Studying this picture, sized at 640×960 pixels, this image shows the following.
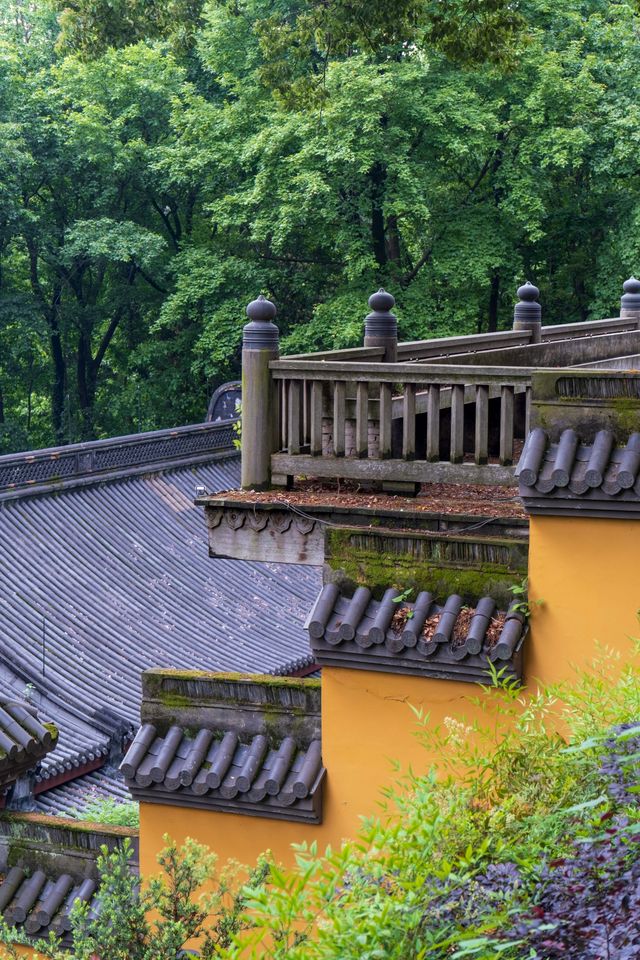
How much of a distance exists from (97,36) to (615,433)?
738 cm

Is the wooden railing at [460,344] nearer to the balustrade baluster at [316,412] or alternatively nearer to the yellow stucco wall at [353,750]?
the balustrade baluster at [316,412]

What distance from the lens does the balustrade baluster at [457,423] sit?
6.25 metres

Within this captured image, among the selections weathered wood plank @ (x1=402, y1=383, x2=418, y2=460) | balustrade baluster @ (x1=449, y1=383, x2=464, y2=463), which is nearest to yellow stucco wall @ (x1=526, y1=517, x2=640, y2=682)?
balustrade baluster @ (x1=449, y1=383, x2=464, y2=463)

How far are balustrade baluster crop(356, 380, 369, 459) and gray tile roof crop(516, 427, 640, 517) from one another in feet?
4.56

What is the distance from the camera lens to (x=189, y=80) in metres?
28.5

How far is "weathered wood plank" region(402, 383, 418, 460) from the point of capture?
6.40 m

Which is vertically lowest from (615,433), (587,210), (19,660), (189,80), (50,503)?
(19,660)

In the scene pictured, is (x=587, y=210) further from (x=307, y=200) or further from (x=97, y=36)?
(x=97, y=36)

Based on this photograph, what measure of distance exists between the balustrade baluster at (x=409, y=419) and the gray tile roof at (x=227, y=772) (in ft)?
5.73

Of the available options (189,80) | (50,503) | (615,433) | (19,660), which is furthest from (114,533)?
(189,80)

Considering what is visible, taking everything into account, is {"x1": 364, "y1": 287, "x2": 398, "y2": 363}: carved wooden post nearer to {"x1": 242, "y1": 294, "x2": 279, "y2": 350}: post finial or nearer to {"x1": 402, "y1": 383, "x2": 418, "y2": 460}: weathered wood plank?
{"x1": 242, "y1": 294, "x2": 279, "y2": 350}: post finial

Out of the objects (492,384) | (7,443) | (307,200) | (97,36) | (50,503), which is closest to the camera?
(492,384)

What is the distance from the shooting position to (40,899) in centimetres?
627

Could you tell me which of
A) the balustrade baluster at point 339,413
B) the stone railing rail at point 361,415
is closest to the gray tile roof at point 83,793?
the stone railing rail at point 361,415
